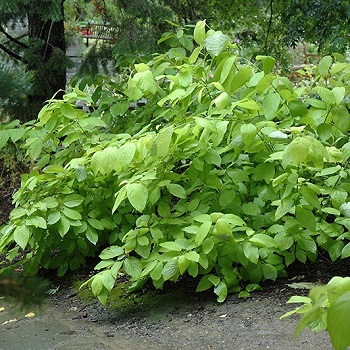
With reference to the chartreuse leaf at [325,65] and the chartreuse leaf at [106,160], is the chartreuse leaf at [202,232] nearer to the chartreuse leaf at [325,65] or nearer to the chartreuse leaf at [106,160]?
the chartreuse leaf at [106,160]

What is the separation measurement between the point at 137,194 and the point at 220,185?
57 cm

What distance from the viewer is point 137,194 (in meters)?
3.93

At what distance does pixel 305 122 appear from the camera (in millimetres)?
4188

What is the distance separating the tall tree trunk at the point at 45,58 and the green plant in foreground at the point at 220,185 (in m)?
1.68

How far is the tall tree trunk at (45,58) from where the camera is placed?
6434 millimetres

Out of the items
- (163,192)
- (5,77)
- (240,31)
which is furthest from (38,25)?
(5,77)

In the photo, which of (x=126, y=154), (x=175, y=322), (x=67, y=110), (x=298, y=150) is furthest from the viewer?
(x=67, y=110)

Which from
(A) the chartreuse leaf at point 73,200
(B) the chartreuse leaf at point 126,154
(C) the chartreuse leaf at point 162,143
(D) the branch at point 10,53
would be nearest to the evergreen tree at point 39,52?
(D) the branch at point 10,53

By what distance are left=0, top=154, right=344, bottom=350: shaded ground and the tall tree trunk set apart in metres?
2.49

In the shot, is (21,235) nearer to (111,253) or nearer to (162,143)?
(111,253)

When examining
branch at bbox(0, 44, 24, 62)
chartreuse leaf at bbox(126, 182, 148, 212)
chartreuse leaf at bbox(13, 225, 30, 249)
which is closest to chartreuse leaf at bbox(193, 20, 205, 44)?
chartreuse leaf at bbox(126, 182, 148, 212)

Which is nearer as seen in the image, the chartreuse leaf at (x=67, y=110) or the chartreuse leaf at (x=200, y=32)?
the chartreuse leaf at (x=200, y=32)

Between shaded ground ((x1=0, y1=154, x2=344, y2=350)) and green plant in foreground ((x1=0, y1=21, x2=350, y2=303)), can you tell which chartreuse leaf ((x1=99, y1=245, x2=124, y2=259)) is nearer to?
green plant in foreground ((x1=0, y1=21, x2=350, y2=303))

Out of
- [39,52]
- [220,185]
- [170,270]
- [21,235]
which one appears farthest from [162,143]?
[39,52]
